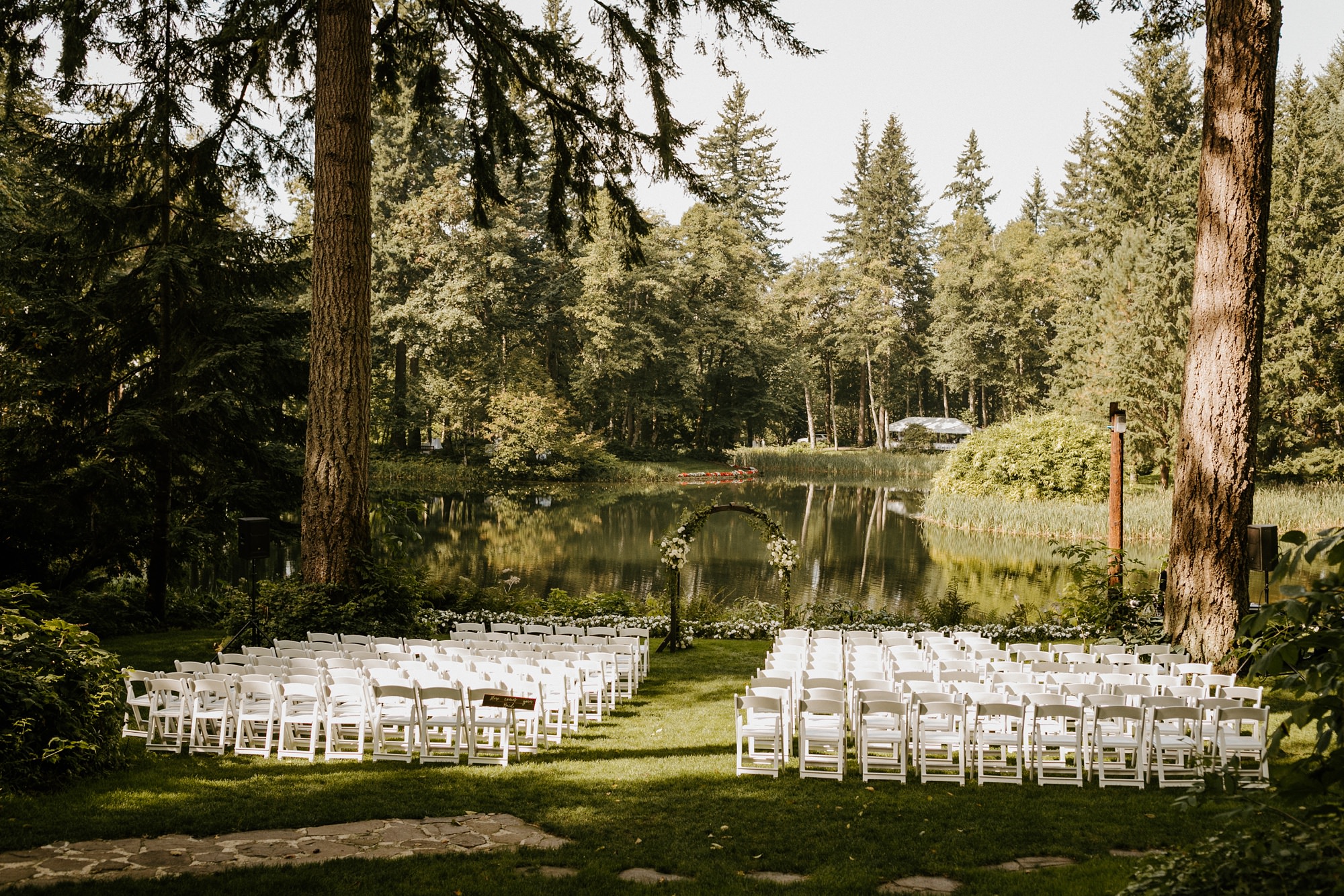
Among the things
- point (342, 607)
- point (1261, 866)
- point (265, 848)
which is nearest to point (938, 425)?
point (342, 607)

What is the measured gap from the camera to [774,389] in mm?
57594

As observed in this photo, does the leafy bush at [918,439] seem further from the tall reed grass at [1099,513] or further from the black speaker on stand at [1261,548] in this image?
the black speaker on stand at [1261,548]

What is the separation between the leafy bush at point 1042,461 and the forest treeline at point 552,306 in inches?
96.5

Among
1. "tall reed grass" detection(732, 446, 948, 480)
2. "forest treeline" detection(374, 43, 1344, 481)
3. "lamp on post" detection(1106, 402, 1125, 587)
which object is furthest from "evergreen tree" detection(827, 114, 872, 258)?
"lamp on post" detection(1106, 402, 1125, 587)

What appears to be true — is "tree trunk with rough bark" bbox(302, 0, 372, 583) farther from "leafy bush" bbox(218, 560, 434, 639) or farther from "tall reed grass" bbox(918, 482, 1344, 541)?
"tall reed grass" bbox(918, 482, 1344, 541)

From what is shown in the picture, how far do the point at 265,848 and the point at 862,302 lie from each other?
53.6 meters

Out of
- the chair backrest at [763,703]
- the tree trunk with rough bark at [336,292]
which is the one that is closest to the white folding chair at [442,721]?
the chair backrest at [763,703]

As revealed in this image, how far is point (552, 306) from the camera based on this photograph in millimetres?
46906

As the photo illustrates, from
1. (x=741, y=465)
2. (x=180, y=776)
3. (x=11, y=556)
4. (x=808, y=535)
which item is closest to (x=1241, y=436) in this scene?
(x=180, y=776)

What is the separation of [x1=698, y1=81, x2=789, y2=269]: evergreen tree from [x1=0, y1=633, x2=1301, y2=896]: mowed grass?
2217 inches

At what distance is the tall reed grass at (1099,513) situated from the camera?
81.9ft

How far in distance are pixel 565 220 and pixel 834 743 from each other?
8.36 metres

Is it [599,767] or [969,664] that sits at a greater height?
[969,664]

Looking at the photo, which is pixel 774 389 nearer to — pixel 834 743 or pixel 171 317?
pixel 171 317
